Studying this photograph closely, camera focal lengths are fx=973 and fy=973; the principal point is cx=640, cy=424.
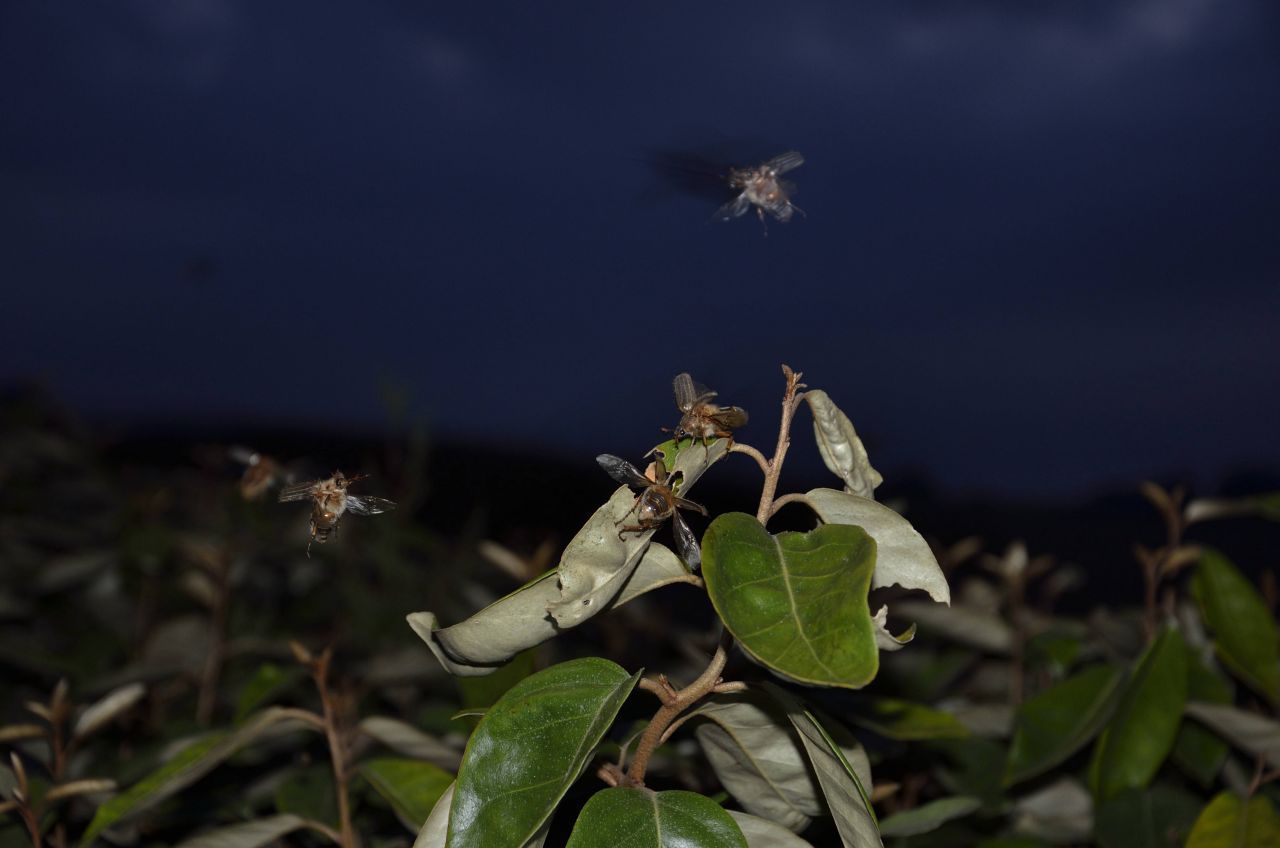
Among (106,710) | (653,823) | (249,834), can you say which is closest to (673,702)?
(653,823)

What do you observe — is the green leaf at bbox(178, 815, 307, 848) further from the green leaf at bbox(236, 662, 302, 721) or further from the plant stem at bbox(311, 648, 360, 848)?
the green leaf at bbox(236, 662, 302, 721)

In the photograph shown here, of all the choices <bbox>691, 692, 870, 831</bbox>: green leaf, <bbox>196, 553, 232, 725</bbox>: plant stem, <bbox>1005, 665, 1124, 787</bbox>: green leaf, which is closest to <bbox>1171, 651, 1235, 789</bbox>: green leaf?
<bbox>1005, 665, 1124, 787</bbox>: green leaf

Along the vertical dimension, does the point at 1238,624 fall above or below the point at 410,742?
above

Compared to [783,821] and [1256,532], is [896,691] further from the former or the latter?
[1256,532]

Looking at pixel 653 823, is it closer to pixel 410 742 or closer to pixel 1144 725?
pixel 410 742

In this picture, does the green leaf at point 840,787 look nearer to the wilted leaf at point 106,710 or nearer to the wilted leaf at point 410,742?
the wilted leaf at point 410,742

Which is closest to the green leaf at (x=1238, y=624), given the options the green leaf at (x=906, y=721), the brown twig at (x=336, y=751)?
the green leaf at (x=906, y=721)
